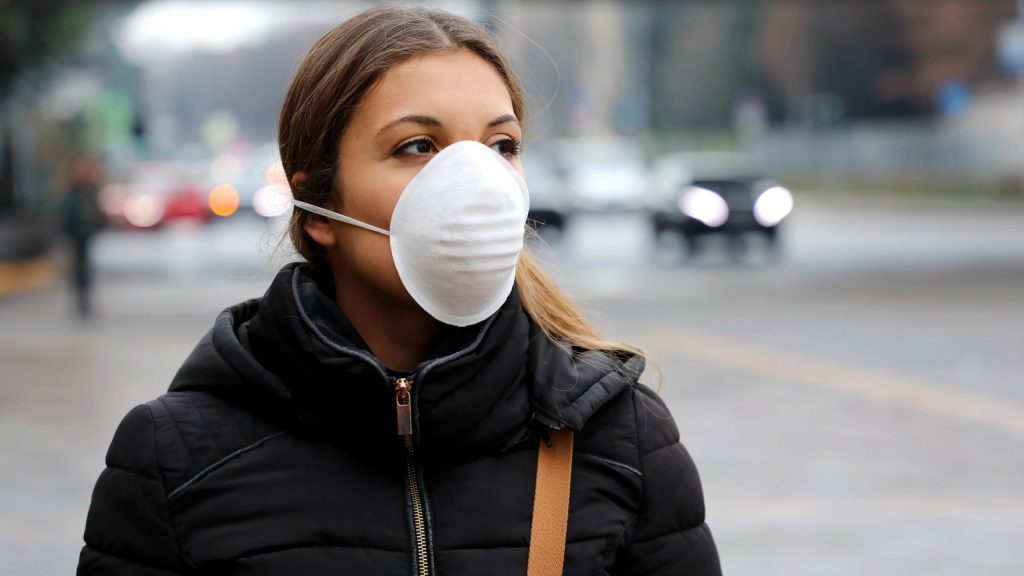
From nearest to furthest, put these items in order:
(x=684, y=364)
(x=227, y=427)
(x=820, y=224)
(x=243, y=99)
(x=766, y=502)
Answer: (x=227, y=427), (x=766, y=502), (x=684, y=364), (x=820, y=224), (x=243, y=99)

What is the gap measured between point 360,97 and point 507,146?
212mm

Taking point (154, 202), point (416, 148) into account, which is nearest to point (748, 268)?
point (154, 202)

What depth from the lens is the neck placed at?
7.06 feet

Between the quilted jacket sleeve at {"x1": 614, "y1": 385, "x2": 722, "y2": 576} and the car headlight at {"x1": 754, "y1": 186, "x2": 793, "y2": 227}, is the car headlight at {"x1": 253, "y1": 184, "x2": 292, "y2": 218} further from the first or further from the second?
the car headlight at {"x1": 754, "y1": 186, "x2": 793, "y2": 227}

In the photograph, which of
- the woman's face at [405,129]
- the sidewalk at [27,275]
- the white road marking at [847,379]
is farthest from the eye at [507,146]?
the sidewalk at [27,275]

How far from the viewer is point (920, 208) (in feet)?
149

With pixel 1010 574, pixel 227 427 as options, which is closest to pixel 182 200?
pixel 1010 574

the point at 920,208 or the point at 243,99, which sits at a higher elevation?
the point at 243,99

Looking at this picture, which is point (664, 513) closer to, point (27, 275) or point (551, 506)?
point (551, 506)

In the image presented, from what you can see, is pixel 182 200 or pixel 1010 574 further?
pixel 182 200

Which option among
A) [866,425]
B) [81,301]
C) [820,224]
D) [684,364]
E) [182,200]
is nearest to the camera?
[866,425]

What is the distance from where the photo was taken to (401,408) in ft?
6.45

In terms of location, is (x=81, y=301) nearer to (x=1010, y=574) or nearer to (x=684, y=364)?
(x=684, y=364)

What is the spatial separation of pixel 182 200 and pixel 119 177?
9.00 metres
